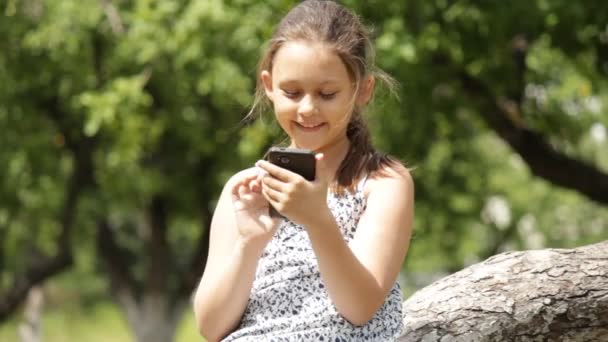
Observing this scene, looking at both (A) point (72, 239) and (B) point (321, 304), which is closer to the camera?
(B) point (321, 304)

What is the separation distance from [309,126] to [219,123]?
43.3 ft

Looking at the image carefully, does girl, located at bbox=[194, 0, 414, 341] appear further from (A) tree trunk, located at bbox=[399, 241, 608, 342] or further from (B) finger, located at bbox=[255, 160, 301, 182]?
(A) tree trunk, located at bbox=[399, 241, 608, 342]

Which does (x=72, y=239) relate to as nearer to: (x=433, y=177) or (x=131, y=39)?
(x=433, y=177)

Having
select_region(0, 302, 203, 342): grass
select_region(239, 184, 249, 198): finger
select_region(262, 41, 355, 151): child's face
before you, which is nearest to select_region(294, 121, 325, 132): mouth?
select_region(262, 41, 355, 151): child's face

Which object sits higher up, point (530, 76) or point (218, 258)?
point (218, 258)

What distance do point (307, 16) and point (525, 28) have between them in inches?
260

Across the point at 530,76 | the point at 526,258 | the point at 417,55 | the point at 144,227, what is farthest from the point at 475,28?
the point at 144,227

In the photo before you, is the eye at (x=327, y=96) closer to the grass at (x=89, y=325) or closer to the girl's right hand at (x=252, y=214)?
the girl's right hand at (x=252, y=214)

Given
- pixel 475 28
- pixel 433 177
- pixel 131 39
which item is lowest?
pixel 433 177

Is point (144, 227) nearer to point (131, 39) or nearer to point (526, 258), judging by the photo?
point (131, 39)

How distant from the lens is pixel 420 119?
44.3 feet

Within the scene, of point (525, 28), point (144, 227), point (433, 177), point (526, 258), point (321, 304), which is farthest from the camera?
point (144, 227)

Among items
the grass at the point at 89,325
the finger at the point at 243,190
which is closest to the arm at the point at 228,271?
the finger at the point at 243,190

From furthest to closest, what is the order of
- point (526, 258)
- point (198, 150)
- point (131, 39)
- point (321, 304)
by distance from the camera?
point (198, 150) < point (131, 39) < point (526, 258) < point (321, 304)
